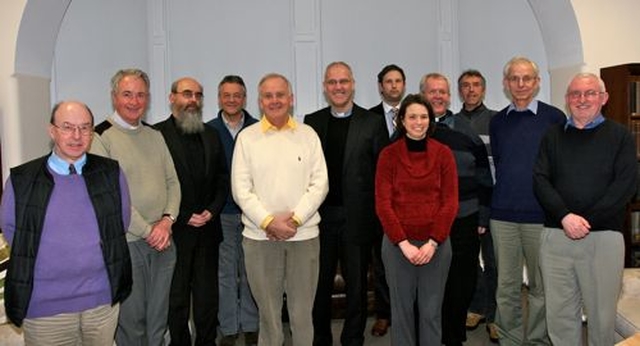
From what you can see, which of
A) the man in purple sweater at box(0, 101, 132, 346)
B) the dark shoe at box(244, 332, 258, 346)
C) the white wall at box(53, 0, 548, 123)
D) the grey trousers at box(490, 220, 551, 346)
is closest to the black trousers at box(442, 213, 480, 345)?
the grey trousers at box(490, 220, 551, 346)

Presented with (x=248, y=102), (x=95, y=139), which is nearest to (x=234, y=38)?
(x=248, y=102)

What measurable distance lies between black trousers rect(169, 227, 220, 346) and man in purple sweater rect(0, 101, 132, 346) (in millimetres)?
831

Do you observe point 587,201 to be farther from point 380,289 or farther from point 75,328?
point 75,328

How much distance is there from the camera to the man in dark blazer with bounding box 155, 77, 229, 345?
3.25 meters

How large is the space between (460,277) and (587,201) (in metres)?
0.83

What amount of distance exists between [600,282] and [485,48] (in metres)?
3.57

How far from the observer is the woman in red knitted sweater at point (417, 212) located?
2.91 metres

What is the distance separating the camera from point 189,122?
3.32 meters

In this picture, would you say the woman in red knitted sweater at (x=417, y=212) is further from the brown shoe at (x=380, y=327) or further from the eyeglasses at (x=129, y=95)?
the eyeglasses at (x=129, y=95)

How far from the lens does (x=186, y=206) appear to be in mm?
3242

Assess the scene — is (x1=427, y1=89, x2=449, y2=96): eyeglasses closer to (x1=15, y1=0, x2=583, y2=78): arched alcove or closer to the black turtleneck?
the black turtleneck

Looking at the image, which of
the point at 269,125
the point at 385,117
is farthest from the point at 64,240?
the point at 385,117

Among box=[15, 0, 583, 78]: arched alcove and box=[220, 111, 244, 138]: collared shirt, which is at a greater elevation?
box=[15, 0, 583, 78]: arched alcove

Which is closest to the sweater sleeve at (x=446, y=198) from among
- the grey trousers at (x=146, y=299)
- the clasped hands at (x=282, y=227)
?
the clasped hands at (x=282, y=227)
